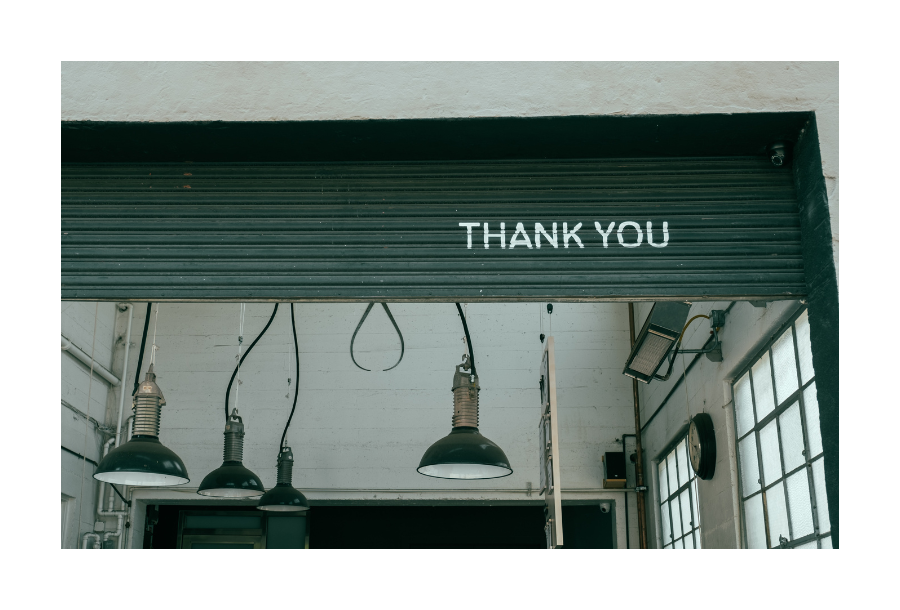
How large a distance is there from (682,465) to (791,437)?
2129 millimetres

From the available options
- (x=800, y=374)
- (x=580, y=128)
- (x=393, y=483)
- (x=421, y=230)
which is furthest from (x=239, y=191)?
(x=393, y=483)

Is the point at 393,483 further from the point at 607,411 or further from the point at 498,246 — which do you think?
the point at 498,246

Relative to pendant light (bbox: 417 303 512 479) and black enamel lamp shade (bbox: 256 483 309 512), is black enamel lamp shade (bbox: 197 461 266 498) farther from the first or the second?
pendant light (bbox: 417 303 512 479)

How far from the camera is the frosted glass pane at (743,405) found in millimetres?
4500

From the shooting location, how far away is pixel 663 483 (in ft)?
21.7

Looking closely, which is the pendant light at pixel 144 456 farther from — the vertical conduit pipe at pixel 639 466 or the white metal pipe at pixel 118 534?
the vertical conduit pipe at pixel 639 466

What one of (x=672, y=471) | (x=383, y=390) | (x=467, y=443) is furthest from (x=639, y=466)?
(x=467, y=443)

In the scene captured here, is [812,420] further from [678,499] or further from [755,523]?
[678,499]

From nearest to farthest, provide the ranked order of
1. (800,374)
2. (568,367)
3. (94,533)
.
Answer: (800,374) < (94,533) < (568,367)

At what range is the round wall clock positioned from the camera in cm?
491

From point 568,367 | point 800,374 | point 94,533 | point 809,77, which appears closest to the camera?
point 809,77

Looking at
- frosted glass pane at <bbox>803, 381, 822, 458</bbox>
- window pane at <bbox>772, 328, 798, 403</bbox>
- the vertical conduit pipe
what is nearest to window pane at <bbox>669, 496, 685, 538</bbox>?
the vertical conduit pipe

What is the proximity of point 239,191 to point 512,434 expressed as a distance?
513 cm

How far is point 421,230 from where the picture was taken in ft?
8.05
